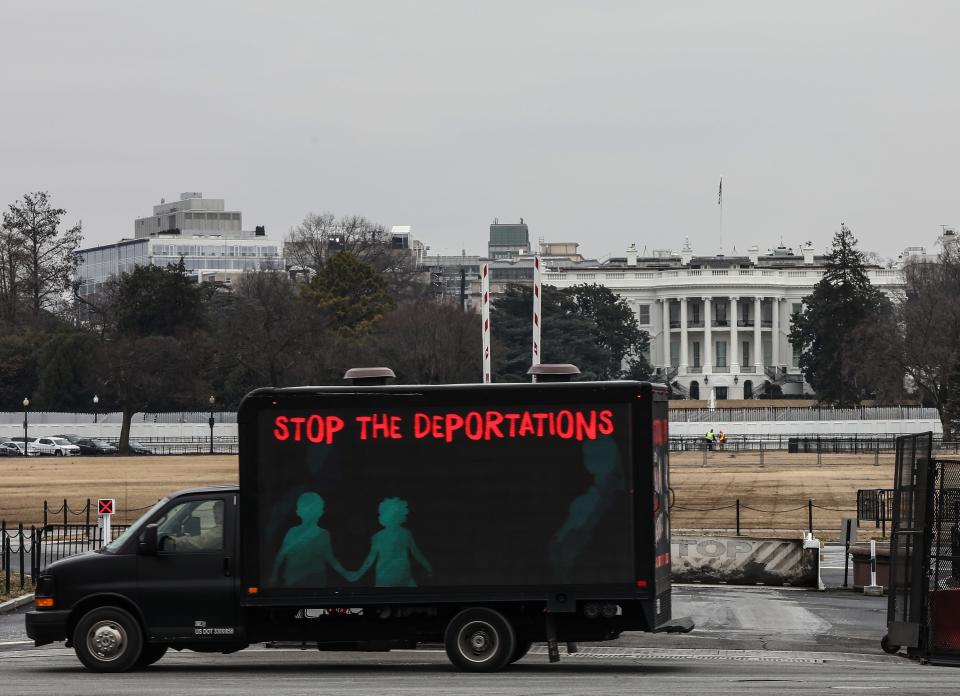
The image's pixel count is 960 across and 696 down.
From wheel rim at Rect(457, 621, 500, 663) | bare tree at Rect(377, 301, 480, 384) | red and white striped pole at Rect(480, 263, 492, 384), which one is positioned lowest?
wheel rim at Rect(457, 621, 500, 663)

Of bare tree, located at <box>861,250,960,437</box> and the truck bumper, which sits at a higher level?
bare tree, located at <box>861,250,960,437</box>

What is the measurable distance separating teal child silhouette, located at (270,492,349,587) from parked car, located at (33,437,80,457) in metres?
84.0

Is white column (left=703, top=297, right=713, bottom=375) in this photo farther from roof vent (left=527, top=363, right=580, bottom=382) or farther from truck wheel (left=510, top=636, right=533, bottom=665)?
truck wheel (left=510, top=636, right=533, bottom=665)

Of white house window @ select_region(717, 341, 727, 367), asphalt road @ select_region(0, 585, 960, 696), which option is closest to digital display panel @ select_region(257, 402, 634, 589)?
asphalt road @ select_region(0, 585, 960, 696)

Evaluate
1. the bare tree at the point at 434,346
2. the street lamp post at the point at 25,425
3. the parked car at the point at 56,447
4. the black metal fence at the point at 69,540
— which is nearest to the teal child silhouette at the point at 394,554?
the black metal fence at the point at 69,540

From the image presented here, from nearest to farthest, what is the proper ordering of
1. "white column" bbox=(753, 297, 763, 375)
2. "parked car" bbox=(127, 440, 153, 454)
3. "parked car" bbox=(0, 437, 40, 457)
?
Answer: "parked car" bbox=(0, 437, 40, 457) → "parked car" bbox=(127, 440, 153, 454) → "white column" bbox=(753, 297, 763, 375)

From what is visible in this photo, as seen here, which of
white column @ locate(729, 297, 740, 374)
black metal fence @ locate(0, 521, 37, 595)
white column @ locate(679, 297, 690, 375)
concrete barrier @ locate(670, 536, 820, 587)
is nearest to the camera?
black metal fence @ locate(0, 521, 37, 595)

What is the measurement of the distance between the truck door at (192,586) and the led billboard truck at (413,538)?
0.05 ft

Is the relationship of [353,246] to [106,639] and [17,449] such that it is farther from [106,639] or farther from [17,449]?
[106,639]

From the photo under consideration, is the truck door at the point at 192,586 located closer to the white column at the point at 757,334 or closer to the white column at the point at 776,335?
the white column at the point at 757,334

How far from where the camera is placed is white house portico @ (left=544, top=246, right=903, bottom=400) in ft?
583

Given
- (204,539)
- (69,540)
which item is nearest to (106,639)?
(204,539)

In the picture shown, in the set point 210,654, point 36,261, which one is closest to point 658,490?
point 210,654

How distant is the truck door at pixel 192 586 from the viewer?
19.0 metres
